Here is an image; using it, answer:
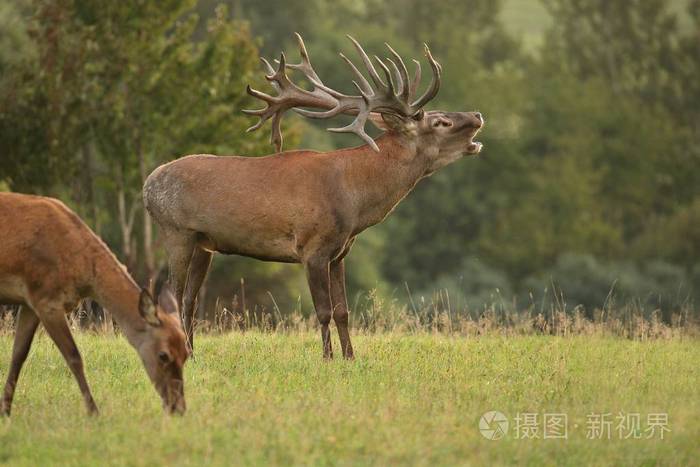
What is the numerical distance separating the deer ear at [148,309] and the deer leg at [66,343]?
0.63 meters

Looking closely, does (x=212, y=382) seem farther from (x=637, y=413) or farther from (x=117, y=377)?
(x=637, y=413)

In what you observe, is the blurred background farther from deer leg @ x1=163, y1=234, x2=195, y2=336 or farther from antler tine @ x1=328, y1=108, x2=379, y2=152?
antler tine @ x1=328, y1=108, x2=379, y2=152

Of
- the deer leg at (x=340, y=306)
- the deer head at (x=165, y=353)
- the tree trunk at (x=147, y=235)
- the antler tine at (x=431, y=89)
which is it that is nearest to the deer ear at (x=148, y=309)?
the deer head at (x=165, y=353)

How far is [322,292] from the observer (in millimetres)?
12047

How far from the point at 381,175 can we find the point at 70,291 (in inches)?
156

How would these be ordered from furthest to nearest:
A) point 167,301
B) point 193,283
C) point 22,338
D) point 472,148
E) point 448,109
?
1. point 448,109
2. point 472,148
3. point 193,283
4. point 22,338
5. point 167,301

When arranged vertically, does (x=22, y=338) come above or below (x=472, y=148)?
below

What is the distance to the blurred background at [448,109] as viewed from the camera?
33312mm

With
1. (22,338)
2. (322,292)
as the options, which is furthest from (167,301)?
(322,292)

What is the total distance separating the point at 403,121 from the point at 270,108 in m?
1.46

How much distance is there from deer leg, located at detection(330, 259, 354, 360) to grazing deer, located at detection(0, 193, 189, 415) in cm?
300

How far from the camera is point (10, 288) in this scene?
9344 mm

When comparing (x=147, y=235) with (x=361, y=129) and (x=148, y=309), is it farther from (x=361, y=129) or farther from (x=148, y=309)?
(x=148, y=309)

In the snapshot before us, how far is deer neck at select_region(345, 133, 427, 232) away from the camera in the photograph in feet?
40.8
